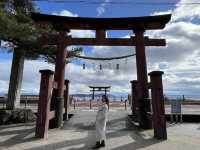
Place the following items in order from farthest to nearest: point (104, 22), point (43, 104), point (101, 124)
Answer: point (104, 22) → point (43, 104) → point (101, 124)

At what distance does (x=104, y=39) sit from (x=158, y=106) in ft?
12.9

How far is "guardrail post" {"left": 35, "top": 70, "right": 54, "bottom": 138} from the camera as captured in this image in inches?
346

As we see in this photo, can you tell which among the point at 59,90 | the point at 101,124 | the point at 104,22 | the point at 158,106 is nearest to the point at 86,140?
the point at 101,124

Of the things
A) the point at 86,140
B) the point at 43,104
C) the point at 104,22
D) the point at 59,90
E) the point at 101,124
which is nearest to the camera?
the point at 101,124

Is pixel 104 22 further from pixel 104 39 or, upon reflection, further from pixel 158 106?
pixel 158 106

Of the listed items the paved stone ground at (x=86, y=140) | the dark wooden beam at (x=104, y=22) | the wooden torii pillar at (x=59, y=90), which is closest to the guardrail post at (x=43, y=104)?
the paved stone ground at (x=86, y=140)

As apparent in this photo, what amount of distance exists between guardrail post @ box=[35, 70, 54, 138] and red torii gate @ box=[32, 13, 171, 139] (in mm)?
1914

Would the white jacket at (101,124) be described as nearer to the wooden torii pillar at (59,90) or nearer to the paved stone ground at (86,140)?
the paved stone ground at (86,140)

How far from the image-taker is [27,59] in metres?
16.1

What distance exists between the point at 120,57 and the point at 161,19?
2.58 metres

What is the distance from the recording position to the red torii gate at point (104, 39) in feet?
36.5

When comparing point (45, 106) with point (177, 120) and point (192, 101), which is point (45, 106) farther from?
point (192, 101)

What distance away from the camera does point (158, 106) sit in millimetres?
9047

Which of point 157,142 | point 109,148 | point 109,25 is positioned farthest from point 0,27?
point 157,142
